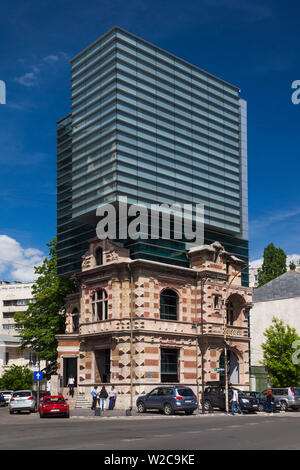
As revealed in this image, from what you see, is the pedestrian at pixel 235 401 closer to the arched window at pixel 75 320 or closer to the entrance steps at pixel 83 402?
the entrance steps at pixel 83 402

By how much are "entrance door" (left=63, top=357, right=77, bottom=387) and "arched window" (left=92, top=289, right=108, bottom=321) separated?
5972mm

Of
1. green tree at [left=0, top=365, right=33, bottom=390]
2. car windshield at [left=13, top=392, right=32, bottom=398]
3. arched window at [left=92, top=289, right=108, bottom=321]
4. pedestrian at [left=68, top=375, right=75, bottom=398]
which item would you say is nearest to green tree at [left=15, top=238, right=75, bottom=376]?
pedestrian at [left=68, top=375, right=75, bottom=398]

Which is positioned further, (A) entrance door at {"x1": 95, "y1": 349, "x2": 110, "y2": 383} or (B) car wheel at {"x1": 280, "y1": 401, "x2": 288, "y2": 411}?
(A) entrance door at {"x1": 95, "y1": 349, "x2": 110, "y2": 383}

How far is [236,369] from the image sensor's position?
5591 cm

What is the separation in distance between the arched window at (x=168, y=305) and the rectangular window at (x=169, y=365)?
9.39 ft

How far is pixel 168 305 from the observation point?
50.3m

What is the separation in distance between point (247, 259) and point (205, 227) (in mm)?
6846

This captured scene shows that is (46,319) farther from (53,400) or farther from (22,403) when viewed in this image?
(53,400)

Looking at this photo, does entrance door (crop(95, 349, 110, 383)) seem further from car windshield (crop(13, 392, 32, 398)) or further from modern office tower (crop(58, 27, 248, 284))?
modern office tower (crop(58, 27, 248, 284))

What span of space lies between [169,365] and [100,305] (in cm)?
785

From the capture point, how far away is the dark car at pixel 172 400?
1423 inches

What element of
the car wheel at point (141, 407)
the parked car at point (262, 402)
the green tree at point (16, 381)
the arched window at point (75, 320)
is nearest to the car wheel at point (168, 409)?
the car wheel at point (141, 407)

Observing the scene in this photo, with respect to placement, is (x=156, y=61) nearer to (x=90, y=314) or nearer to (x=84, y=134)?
(x=84, y=134)

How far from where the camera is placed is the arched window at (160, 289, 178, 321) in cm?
4997
